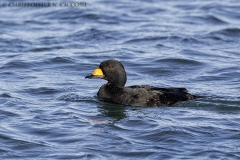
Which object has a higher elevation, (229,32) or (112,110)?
(229,32)

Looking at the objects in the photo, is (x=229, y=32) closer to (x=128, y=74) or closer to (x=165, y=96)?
(x=128, y=74)

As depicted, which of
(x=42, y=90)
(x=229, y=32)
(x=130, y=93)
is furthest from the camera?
(x=229, y=32)

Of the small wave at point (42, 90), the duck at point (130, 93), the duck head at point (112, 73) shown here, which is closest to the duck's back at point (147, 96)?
the duck at point (130, 93)

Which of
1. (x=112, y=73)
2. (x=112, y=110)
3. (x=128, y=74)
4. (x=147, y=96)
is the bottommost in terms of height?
(x=128, y=74)

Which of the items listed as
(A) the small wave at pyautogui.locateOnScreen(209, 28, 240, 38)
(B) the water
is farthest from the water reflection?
(A) the small wave at pyautogui.locateOnScreen(209, 28, 240, 38)

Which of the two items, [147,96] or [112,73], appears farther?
[112,73]

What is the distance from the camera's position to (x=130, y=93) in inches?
480

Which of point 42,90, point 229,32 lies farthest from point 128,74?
point 229,32

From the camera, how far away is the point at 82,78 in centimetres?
1502

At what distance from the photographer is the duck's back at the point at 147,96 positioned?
1206cm

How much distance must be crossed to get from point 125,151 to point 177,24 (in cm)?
1218

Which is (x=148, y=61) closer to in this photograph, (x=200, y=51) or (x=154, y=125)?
(x=200, y=51)

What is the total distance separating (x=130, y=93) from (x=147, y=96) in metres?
0.35

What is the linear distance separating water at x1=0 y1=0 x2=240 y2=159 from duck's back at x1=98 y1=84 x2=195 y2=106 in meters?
0.15
